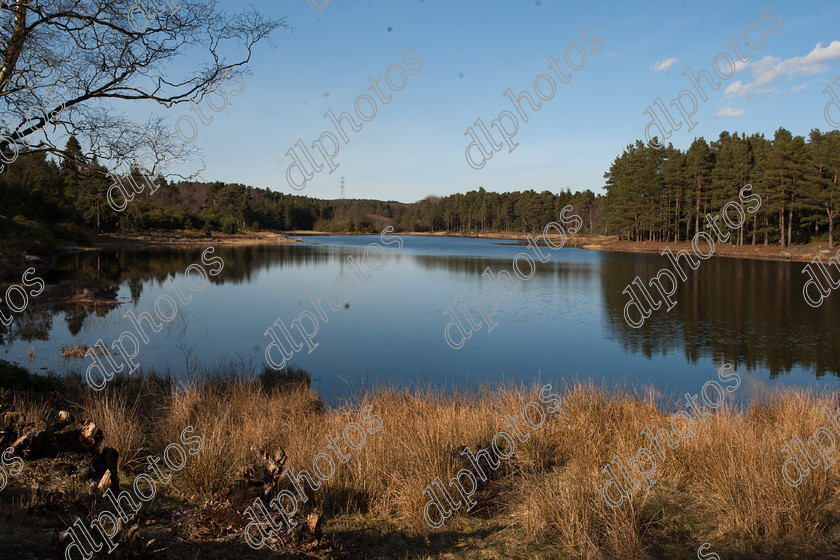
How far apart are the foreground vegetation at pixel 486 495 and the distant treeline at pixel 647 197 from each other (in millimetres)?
5583

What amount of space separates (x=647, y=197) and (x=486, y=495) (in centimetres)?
6566

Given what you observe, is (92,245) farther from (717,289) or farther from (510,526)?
(510,526)

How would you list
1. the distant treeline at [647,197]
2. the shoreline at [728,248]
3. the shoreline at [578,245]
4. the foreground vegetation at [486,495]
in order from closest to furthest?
the foreground vegetation at [486,495]
the distant treeline at [647,197]
the shoreline at [728,248]
the shoreline at [578,245]

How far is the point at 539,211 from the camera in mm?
103375

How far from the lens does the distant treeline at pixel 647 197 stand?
4103 cm

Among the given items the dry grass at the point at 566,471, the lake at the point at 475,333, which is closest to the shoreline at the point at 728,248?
the lake at the point at 475,333

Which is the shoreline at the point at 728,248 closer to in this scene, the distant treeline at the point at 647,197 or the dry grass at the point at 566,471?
the distant treeline at the point at 647,197

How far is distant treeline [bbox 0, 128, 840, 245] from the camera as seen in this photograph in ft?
135

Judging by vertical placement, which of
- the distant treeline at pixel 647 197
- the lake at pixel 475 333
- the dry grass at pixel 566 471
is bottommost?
the lake at pixel 475 333

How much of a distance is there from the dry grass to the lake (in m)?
2.96

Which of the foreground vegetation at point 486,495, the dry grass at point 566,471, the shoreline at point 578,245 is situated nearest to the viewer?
the foreground vegetation at point 486,495

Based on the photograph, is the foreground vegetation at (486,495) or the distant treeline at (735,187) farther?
the distant treeline at (735,187)

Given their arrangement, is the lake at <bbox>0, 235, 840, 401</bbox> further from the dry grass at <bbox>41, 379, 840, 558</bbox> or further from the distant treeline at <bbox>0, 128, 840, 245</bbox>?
the distant treeline at <bbox>0, 128, 840, 245</bbox>

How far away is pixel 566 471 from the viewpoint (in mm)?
5559
